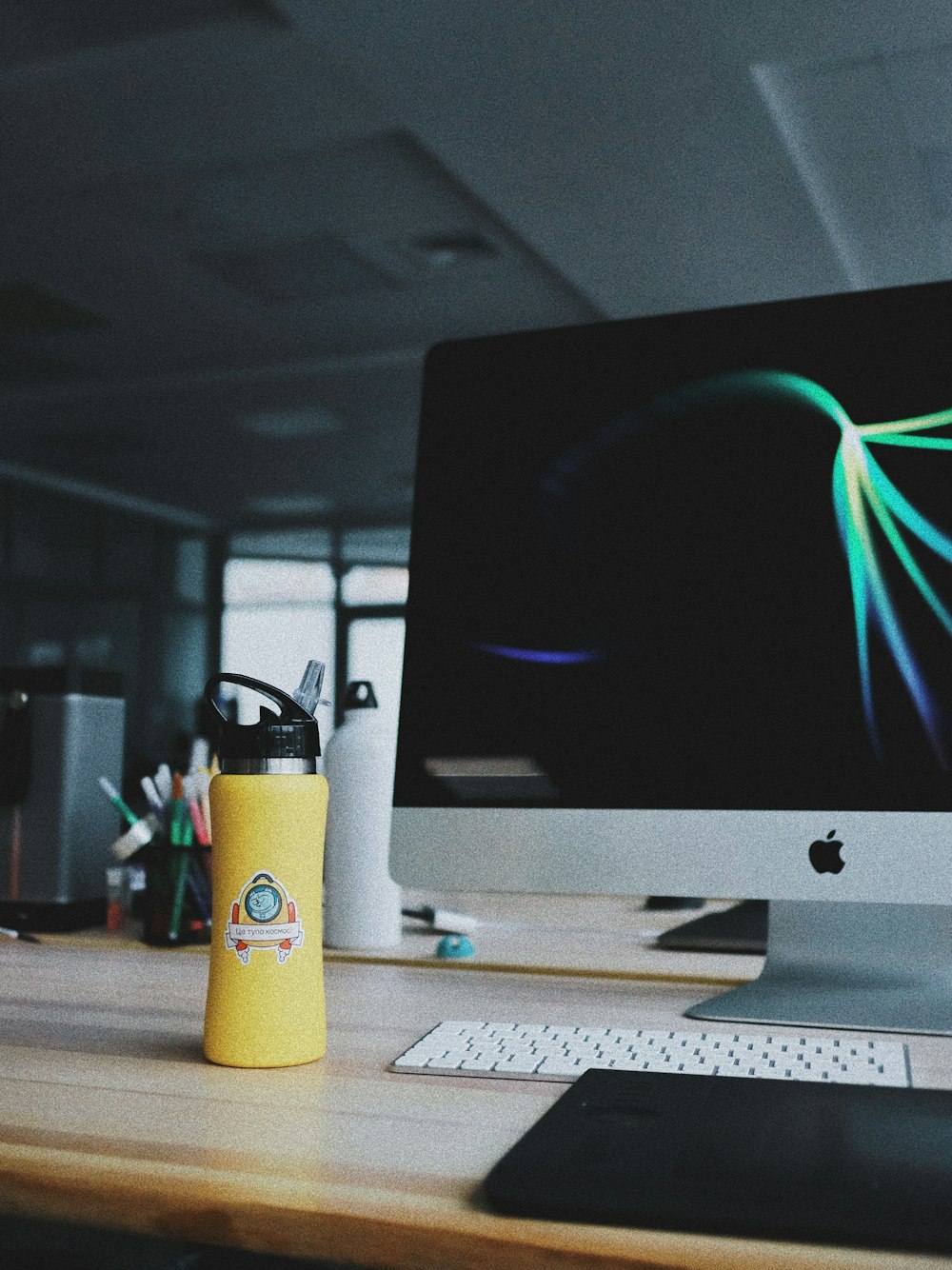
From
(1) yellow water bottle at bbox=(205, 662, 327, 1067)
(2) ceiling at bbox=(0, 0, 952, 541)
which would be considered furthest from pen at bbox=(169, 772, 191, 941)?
(2) ceiling at bbox=(0, 0, 952, 541)

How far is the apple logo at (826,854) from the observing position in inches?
31.7

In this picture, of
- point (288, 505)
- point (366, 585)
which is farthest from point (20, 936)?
point (366, 585)

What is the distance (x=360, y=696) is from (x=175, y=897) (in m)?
0.26

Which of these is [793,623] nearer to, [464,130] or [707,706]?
[707,706]

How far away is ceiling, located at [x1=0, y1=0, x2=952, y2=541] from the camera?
121 inches

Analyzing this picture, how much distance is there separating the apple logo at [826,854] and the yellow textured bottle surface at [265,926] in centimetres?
34

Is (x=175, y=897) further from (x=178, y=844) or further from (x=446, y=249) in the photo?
(x=446, y=249)

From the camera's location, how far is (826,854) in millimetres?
808

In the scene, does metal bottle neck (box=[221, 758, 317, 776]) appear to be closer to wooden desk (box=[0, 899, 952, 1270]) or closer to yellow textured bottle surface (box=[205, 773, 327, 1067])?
yellow textured bottle surface (box=[205, 773, 327, 1067])

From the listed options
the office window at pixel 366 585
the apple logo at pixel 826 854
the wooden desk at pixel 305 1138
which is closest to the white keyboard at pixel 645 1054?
the wooden desk at pixel 305 1138

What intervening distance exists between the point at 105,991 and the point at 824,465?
0.66 metres

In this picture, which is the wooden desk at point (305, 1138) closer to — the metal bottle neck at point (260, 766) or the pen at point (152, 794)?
the metal bottle neck at point (260, 766)

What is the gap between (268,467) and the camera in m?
7.51

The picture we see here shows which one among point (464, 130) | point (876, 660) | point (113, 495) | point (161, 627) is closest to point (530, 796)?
point (876, 660)
